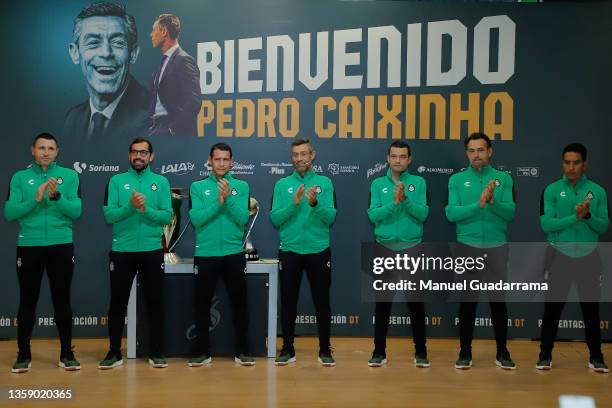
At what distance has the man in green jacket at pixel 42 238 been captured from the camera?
485 centimetres

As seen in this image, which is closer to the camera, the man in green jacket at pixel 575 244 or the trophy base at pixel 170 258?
the man in green jacket at pixel 575 244

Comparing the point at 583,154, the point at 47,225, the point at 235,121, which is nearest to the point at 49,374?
the point at 47,225

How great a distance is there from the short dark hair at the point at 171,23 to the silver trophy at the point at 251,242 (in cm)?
161

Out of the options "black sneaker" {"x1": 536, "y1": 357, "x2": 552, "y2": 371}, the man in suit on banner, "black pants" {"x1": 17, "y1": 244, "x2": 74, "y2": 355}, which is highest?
the man in suit on banner

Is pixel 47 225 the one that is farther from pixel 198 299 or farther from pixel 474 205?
pixel 474 205

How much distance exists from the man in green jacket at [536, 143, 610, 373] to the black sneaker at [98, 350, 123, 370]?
10.1ft

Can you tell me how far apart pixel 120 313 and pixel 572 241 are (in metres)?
3.32

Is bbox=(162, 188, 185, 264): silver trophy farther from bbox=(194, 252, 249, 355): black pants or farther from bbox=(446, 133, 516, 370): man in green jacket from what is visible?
bbox=(446, 133, 516, 370): man in green jacket

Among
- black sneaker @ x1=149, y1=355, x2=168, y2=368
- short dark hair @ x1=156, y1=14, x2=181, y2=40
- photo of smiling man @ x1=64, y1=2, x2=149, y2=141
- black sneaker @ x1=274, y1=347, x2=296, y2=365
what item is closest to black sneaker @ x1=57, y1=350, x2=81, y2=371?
→ black sneaker @ x1=149, y1=355, x2=168, y2=368

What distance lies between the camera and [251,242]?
626cm

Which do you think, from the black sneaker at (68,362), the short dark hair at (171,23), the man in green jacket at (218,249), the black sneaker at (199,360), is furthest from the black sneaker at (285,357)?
the short dark hair at (171,23)

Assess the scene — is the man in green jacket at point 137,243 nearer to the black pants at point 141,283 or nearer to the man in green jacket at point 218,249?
the black pants at point 141,283

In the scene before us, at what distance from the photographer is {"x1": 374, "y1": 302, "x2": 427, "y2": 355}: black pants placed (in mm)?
5172

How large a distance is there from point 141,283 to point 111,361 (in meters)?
0.59
